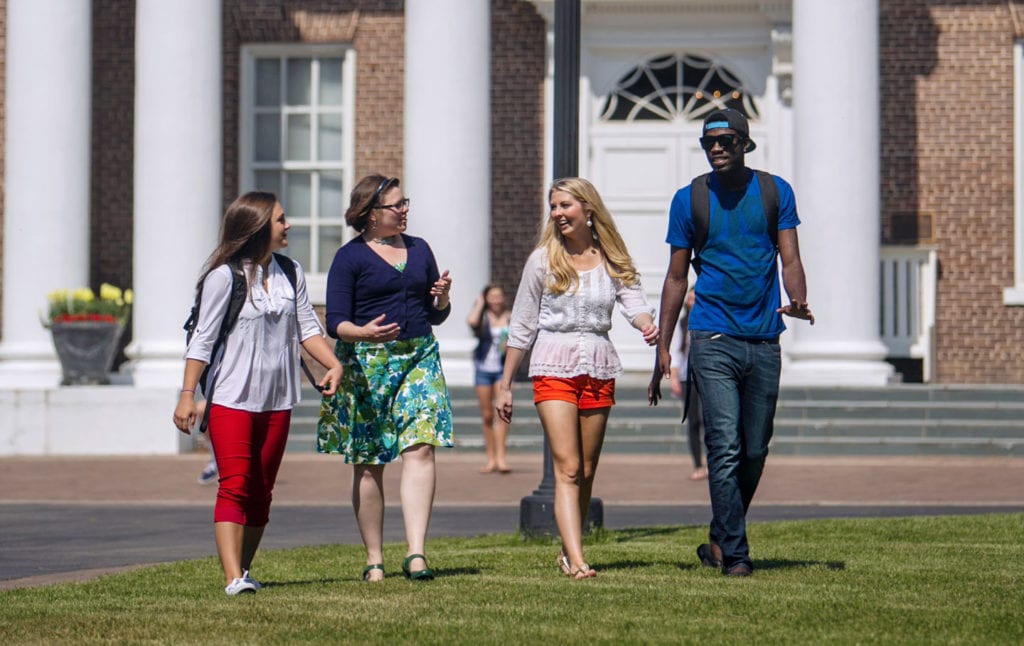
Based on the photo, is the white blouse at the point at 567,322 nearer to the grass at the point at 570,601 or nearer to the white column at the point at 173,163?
the grass at the point at 570,601

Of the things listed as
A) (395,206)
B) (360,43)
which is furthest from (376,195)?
(360,43)

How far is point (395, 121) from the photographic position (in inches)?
883

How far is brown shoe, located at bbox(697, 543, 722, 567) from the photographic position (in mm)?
8055

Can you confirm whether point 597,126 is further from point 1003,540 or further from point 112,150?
point 1003,540

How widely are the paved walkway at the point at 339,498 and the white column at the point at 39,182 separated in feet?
7.52

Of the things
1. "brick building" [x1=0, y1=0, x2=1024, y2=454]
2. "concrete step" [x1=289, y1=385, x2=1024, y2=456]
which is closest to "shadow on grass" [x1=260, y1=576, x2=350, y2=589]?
"concrete step" [x1=289, y1=385, x2=1024, y2=456]

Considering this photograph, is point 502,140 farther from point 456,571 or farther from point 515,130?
point 456,571

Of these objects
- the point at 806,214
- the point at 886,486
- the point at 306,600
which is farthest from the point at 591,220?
the point at 806,214

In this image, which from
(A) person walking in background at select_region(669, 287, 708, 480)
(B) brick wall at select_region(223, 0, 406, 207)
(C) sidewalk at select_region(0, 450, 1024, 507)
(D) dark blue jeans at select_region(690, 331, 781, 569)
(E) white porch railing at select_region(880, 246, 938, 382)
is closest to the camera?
(D) dark blue jeans at select_region(690, 331, 781, 569)

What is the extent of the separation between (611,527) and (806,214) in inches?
341

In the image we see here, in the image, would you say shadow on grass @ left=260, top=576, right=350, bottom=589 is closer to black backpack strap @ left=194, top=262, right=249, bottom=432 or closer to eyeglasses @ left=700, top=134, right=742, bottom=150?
black backpack strap @ left=194, top=262, right=249, bottom=432

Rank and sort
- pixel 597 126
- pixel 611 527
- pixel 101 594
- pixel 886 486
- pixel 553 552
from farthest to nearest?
pixel 597 126 → pixel 886 486 → pixel 611 527 → pixel 553 552 → pixel 101 594

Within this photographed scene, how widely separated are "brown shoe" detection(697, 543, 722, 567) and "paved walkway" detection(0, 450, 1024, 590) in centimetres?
294

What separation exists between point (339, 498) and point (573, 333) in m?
6.37
